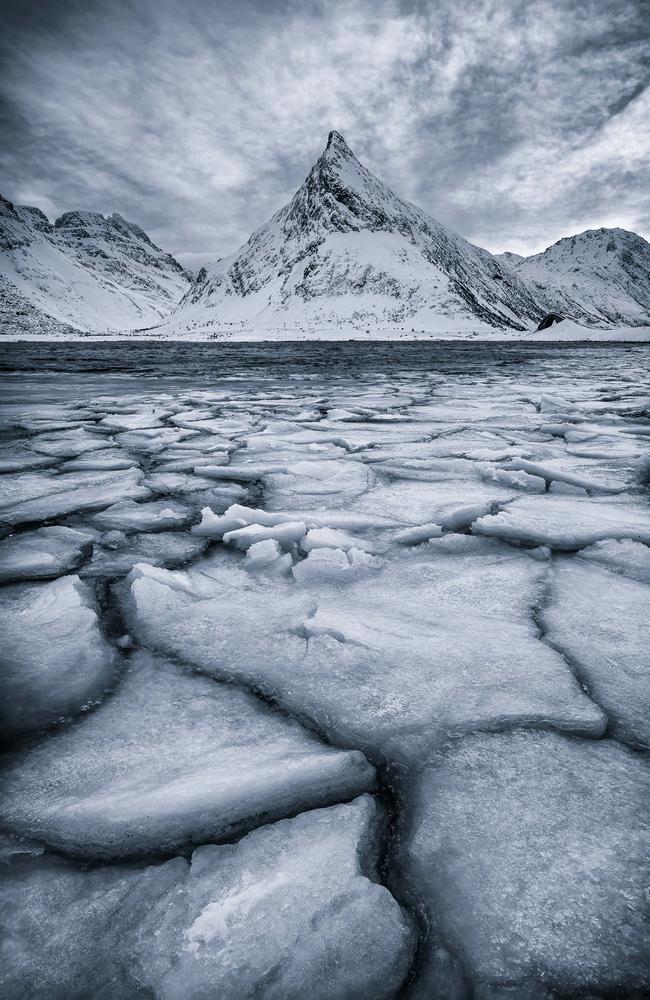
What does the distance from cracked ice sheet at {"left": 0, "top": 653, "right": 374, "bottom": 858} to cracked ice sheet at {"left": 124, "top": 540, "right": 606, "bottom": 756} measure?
6 cm

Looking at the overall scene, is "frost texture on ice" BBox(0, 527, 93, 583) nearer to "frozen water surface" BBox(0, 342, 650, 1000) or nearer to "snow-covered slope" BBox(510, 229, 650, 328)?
"frozen water surface" BBox(0, 342, 650, 1000)

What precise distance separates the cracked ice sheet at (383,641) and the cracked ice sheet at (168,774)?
0.20ft

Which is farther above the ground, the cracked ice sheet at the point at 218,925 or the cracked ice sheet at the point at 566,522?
the cracked ice sheet at the point at 566,522

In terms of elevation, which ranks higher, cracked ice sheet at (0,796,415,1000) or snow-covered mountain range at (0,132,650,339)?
snow-covered mountain range at (0,132,650,339)

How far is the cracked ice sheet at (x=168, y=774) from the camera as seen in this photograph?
0.53 metres

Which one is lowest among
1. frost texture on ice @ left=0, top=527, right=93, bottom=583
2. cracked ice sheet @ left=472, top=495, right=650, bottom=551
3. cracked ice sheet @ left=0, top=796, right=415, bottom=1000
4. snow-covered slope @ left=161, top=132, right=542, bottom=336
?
cracked ice sheet @ left=0, top=796, right=415, bottom=1000

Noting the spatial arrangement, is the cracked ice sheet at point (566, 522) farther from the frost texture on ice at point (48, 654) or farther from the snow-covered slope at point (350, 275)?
the snow-covered slope at point (350, 275)

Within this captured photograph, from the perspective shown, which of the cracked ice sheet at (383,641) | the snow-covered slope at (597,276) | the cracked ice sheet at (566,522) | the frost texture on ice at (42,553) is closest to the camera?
the cracked ice sheet at (383,641)

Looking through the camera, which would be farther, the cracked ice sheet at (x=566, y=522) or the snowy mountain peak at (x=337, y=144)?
the snowy mountain peak at (x=337, y=144)

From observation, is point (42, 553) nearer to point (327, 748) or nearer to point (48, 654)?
point (48, 654)

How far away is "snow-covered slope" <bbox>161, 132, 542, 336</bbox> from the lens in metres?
44.1

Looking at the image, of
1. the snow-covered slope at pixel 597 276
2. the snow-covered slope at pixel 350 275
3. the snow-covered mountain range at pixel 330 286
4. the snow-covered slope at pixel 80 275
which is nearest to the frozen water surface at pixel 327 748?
the snow-covered mountain range at pixel 330 286

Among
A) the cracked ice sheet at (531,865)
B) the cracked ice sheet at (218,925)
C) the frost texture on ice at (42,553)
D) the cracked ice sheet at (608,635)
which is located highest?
the cracked ice sheet at (608,635)

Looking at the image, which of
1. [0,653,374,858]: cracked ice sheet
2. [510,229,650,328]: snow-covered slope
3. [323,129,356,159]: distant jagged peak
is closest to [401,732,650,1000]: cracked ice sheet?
[0,653,374,858]: cracked ice sheet
